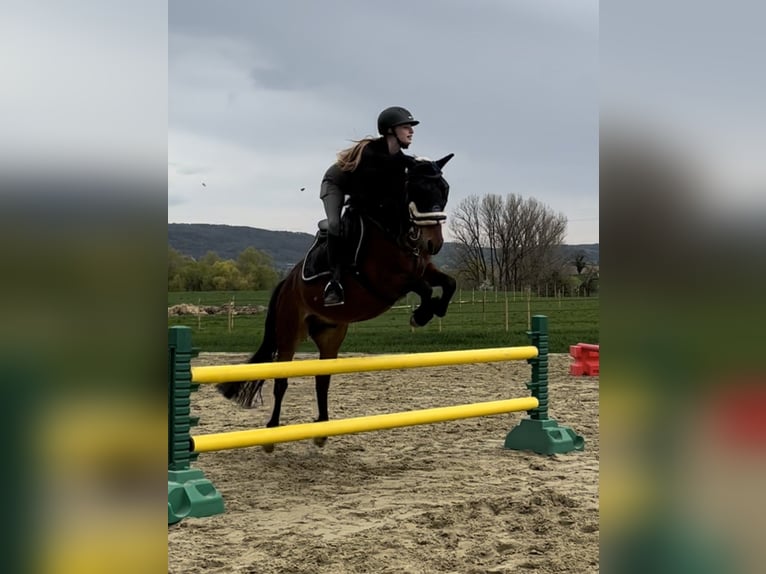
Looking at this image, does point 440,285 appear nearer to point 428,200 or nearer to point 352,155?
point 428,200

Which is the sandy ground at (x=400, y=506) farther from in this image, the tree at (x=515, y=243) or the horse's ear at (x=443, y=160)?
the tree at (x=515, y=243)

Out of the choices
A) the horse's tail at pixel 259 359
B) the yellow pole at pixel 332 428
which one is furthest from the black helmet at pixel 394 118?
the yellow pole at pixel 332 428

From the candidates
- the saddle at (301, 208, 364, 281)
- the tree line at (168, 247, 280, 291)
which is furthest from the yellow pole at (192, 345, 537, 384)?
the tree line at (168, 247, 280, 291)

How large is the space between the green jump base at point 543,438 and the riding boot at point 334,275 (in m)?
1.55

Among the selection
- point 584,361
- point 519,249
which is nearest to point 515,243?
point 519,249

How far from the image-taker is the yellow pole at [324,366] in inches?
130

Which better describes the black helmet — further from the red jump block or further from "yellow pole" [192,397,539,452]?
the red jump block

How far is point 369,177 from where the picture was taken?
393 cm

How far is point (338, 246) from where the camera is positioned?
3.99 metres

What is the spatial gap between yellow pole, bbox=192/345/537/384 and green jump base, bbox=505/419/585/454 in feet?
1.84

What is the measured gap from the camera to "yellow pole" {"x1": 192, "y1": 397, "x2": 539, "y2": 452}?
329cm
